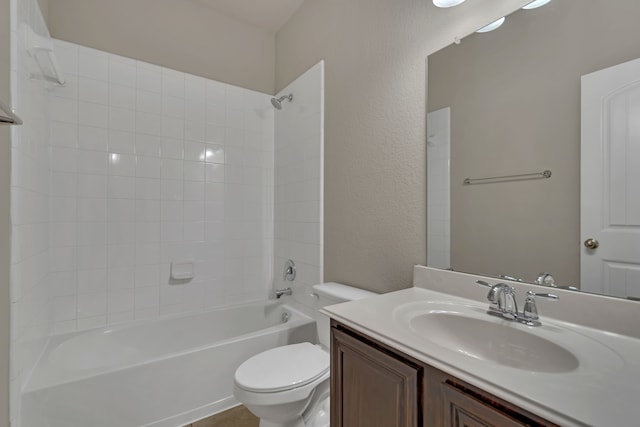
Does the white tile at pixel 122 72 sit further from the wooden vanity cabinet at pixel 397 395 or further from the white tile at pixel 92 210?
the wooden vanity cabinet at pixel 397 395

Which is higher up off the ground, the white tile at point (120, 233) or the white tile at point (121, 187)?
the white tile at point (121, 187)

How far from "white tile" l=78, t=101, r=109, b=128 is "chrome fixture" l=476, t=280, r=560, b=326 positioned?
2460mm

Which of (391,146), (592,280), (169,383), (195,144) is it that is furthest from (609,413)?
(195,144)

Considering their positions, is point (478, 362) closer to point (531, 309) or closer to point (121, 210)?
point (531, 309)

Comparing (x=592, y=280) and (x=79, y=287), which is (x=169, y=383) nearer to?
(x=79, y=287)

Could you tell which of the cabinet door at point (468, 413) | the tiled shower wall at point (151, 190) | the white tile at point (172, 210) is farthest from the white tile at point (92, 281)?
the cabinet door at point (468, 413)

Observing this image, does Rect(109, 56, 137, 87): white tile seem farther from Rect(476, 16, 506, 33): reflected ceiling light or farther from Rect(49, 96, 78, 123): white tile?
Rect(476, 16, 506, 33): reflected ceiling light

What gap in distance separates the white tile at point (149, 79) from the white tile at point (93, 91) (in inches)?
8.4

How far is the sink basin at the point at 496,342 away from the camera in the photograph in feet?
2.49

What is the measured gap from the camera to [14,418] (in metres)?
1.19

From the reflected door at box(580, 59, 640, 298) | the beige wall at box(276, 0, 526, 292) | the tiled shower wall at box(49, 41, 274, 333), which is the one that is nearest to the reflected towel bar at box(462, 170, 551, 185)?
the reflected door at box(580, 59, 640, 298)

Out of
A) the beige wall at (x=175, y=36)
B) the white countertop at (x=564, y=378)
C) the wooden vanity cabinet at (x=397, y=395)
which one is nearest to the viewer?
the white countertop at (x=564, y=378)

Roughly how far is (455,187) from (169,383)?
70.9 inches

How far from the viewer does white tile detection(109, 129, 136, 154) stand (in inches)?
78.1
